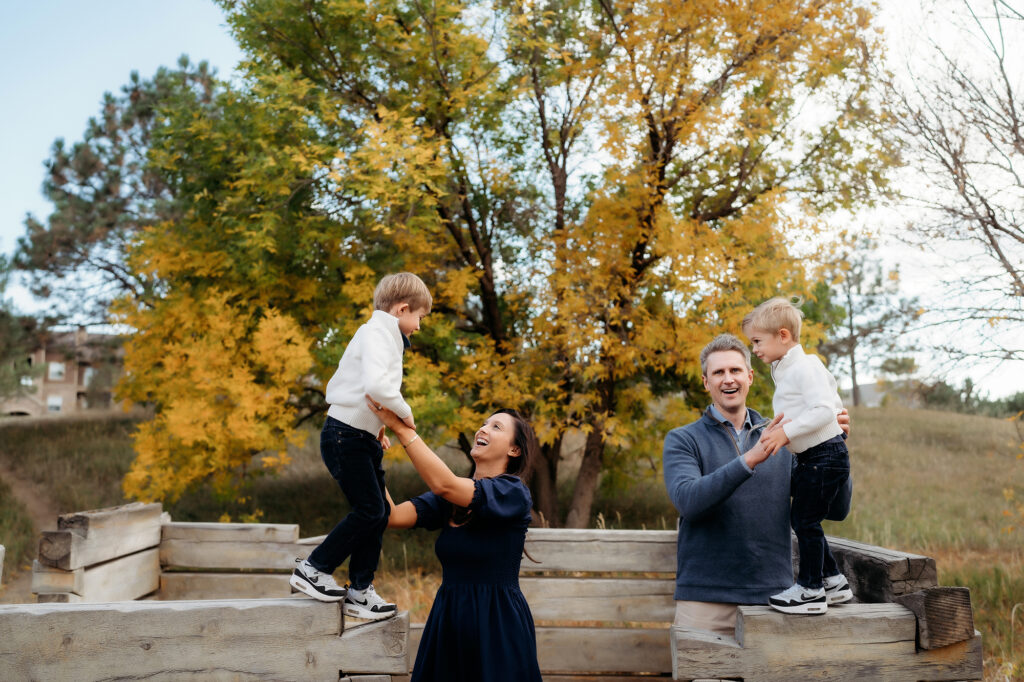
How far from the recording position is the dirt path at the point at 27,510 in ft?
34.1

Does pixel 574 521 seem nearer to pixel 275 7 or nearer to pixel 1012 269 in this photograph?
pixel 1012 269

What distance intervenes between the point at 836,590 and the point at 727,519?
1.52 feet

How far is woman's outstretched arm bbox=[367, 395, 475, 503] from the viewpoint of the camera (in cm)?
237

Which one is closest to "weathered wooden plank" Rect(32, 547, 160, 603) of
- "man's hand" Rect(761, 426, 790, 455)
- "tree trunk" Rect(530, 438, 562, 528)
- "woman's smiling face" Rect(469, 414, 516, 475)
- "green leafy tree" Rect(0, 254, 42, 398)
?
"woman's smiling face" Rect(469, 414, 516, 475)

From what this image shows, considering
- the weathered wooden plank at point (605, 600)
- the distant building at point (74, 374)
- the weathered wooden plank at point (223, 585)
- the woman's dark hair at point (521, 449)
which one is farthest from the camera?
the distant building at point (74, 374)

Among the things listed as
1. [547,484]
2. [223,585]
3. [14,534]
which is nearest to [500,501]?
[223,585]

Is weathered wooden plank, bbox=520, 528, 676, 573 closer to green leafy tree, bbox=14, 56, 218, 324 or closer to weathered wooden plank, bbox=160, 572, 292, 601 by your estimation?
weathered wooden plank, bbox=160, 572, 292, 601

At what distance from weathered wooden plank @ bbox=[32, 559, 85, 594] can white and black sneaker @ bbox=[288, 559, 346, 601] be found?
1.87m

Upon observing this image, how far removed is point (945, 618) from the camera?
2.38 metres

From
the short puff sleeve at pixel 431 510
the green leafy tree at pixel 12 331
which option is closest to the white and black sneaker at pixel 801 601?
the short puff sleeve at pixel 431 510

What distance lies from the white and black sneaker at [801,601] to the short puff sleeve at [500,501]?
843 mm

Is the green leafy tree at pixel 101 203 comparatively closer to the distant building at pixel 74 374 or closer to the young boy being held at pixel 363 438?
the distant building at pixel 74 374

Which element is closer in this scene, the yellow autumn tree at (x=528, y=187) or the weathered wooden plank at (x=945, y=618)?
the weathered wooden plank at (x=945, y=618)

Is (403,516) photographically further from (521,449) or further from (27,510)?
(27,510)
